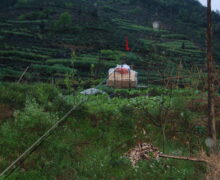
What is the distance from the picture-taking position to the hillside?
108 ft

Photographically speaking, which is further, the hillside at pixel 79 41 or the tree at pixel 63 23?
the tree at pixel 63 23

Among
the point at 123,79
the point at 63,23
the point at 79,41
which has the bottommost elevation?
the point at 123,79

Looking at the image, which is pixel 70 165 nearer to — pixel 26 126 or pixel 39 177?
pixel 39 177

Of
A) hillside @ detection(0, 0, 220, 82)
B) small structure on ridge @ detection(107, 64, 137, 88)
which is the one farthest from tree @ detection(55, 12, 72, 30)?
small structure on ridge @ detection(107, 64, 137, 88)

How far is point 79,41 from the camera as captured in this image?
151 feet

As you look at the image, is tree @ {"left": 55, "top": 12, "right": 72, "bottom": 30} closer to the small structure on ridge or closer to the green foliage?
the green foliage

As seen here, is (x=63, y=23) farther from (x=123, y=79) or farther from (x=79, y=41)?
(x=123, y=79)

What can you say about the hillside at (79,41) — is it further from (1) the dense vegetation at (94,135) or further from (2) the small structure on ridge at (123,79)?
(1) the dense vegetation at (94,135)

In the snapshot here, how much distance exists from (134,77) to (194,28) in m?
58.0

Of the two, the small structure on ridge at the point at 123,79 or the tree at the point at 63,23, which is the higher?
the tree at the point at 63,23

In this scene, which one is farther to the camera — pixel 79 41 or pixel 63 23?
pixel 63 23

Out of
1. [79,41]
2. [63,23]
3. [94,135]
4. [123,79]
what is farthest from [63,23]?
[94,135]

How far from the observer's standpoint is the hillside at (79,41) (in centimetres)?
3303

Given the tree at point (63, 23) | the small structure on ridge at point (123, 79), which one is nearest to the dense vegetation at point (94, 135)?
the small structure on ridge at point (123, 79)
